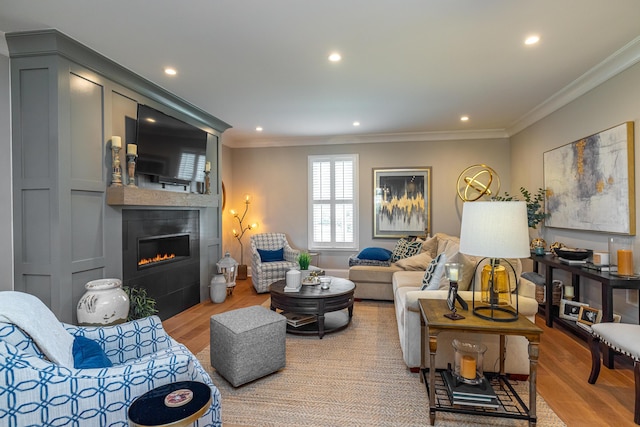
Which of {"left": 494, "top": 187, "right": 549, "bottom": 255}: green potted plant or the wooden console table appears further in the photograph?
{"left": 494, "top": 187, "right": 549, "bottom": 255}: green potted plant

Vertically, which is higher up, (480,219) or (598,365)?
(480,219)

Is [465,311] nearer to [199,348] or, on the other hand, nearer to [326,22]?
[326,22]

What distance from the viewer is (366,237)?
5930mm

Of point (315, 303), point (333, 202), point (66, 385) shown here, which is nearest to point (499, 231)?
point (315, 303)

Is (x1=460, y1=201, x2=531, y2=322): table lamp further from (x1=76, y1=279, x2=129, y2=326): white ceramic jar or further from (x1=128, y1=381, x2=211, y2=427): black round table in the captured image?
(x1=76, y1=279, x2=129, y2=326): white ceramic jar

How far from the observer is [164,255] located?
155 inches

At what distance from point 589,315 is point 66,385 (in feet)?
13.5

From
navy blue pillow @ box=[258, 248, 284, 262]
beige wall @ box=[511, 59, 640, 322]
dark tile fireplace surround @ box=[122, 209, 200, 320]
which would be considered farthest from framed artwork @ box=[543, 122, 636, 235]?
dark tile fireplace surround @ box=[122, 209, 200, 320]

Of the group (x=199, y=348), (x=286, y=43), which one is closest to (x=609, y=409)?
(x=199, y=348)

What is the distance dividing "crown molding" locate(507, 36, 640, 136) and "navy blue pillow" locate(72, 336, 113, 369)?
4350 millimetres

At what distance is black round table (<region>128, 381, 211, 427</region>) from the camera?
117 centimetres

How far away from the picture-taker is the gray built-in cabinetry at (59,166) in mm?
2535

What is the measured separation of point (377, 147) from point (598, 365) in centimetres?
436

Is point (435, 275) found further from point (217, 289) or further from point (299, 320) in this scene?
point (217, 289)
